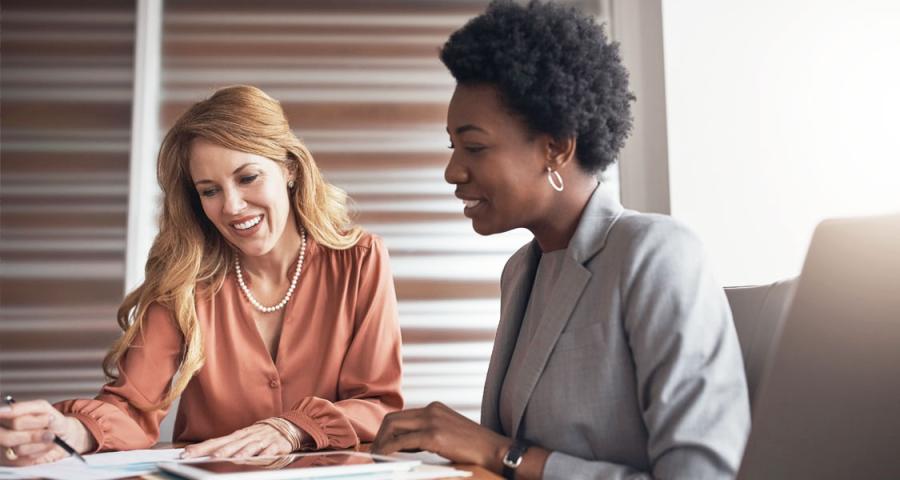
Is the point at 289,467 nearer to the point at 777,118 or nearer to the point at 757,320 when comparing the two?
the point at 757,320

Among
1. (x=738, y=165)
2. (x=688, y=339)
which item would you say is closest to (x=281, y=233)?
(x=688, y=339)

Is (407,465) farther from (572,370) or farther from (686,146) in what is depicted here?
(686,146)

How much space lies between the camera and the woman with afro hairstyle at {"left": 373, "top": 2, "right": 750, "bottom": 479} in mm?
1043

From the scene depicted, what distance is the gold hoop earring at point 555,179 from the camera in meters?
1.34

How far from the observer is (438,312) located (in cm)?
308

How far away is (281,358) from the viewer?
6.39 ft

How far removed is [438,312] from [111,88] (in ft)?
5.03

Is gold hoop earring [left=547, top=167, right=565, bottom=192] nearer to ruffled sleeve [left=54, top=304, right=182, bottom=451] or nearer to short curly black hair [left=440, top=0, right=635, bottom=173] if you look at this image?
short curly black hair [left=440, top=0, right=635, bottom=173]

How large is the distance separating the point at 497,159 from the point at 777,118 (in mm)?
1920

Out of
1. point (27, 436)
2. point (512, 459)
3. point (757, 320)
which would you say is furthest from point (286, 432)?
point (757, 320)

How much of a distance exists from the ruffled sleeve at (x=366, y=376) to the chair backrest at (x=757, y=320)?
0.80m

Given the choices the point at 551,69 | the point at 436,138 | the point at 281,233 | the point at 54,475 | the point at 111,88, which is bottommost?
the point at 54,475

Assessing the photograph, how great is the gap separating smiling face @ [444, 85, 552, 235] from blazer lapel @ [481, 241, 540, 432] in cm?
17

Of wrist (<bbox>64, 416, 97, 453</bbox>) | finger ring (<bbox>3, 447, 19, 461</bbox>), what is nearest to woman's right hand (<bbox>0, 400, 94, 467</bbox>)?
finger ring (<bbox>3, 447, 19, 461</bbox>)
